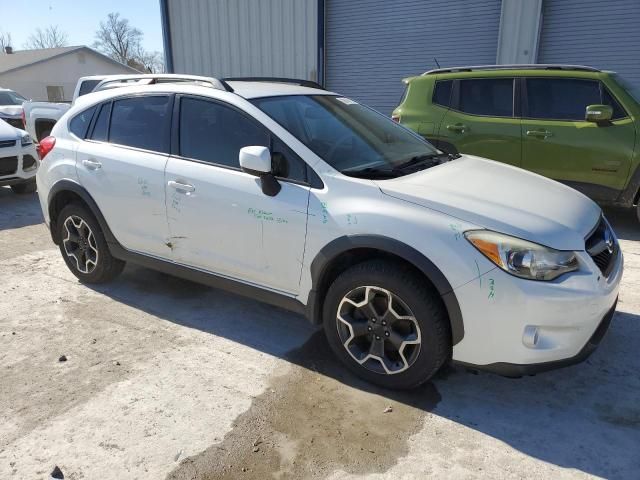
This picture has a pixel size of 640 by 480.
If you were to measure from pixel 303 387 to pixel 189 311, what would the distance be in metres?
1.38

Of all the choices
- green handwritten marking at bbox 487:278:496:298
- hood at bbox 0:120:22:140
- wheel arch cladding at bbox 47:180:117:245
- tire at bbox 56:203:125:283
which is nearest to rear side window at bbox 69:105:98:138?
wheel arch cladding at bbox 47:180:117:245

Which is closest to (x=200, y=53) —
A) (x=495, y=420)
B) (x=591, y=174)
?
(x=591, y=174)

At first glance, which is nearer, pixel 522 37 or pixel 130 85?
pixel 130 85

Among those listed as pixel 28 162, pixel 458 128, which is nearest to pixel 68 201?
pixel 28 162

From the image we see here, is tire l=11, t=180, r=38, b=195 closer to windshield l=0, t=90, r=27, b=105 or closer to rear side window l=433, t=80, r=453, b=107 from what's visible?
rear side window l=433, t=80, r=453, b=107

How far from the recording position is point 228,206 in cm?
321

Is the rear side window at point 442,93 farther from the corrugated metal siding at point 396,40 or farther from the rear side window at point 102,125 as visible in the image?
the corrugated metal siding at point 396,40

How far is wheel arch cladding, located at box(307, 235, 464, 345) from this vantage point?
2.55 meters

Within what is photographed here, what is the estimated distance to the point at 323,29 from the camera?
12.6 meters

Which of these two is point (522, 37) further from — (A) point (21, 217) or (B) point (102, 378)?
(B) point (102, 378)

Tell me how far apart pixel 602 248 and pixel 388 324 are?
49.1 inches

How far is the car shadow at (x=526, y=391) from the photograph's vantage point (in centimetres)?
245

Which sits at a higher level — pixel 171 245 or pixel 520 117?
pixel 520 117

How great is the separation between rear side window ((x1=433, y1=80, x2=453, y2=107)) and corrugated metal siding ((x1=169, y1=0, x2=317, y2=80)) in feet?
22.2
